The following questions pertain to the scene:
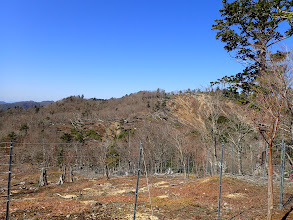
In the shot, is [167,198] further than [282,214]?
Yes

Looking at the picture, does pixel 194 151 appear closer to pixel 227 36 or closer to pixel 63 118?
pixel 227 36

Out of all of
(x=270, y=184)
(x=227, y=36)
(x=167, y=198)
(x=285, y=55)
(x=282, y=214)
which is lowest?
(x=167, y=198)

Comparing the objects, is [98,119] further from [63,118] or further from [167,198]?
[167,198]

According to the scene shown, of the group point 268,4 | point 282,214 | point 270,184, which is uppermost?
point 268,4

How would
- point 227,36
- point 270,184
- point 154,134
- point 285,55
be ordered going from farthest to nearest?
1. point 154,134
2. point 227,36
3. point 285,55
4. point 270,184

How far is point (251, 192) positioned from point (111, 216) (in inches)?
290

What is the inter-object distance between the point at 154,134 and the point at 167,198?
27933 mm

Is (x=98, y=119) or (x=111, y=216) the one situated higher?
(x=98, y=119)

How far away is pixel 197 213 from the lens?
7.60 m

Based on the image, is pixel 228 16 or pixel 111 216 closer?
pixel 111 216

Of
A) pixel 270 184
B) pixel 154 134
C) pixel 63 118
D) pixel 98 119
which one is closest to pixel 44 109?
pixel 63 118

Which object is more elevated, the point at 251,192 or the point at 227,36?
the point at 227,36

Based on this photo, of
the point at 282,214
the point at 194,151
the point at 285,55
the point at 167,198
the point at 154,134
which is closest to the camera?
the point at 282,214

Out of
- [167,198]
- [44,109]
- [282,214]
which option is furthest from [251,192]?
[44,109]
